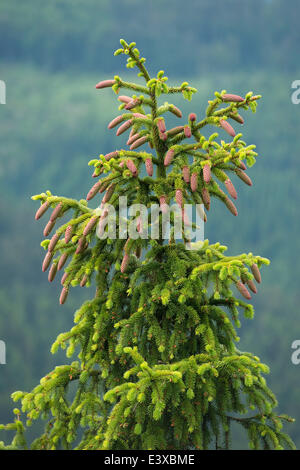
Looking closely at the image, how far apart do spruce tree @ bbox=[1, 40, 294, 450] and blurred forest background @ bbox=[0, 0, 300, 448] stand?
20.5 meters

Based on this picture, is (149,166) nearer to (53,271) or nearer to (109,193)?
(109,193)

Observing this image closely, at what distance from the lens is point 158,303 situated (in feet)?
16.6

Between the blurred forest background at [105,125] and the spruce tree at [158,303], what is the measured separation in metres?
20.5

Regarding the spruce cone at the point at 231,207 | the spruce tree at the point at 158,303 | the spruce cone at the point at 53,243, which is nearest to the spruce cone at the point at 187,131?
the spruce tree at the point at 158,303

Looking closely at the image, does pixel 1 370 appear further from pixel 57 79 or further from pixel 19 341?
pixel 57 79

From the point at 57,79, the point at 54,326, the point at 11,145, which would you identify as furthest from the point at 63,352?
the point at 57,79

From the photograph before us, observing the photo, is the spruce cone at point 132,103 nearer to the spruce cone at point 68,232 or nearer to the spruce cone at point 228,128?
the spruce cone at point 228,128

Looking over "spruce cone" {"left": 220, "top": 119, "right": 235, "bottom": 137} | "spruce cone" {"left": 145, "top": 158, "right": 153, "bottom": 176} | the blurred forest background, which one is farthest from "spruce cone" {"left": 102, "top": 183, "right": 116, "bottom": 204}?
the blurred forest background

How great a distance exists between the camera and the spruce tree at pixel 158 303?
461 cm

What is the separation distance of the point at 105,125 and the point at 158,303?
96.9ft

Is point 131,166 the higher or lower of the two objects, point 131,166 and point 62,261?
the higher

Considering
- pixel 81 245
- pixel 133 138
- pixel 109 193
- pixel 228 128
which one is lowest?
pixel 81 245

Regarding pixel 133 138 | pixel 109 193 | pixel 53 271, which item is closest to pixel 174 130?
pixel 133 138
